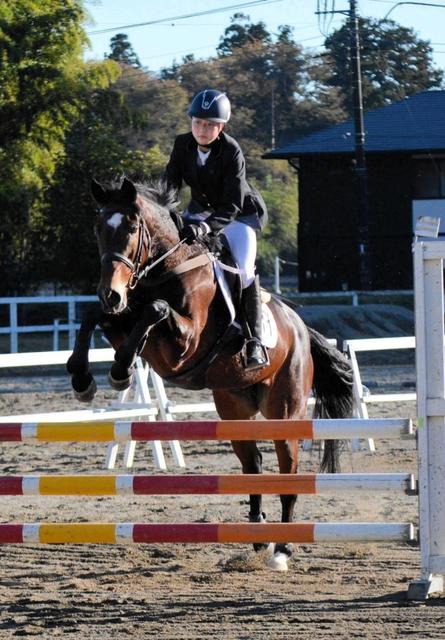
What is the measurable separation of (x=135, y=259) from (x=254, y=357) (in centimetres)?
123

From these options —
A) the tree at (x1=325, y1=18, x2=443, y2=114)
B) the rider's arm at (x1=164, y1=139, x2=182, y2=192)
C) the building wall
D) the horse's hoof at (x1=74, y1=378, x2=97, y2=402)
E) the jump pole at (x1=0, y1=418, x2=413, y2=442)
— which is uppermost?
the tree at (x1=325, y1=18, x2=443, y2=114)

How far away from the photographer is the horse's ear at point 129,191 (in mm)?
6348

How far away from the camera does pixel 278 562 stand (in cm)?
680

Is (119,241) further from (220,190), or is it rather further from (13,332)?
(13,332)

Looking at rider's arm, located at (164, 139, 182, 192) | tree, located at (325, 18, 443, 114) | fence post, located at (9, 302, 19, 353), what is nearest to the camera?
rider's arm, located at (164, 139, 182, 192)

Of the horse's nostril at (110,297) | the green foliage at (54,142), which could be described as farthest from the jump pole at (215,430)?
the green foliage at (54,142)

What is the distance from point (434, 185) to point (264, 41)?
42.7m

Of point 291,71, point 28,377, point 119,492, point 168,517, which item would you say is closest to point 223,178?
point 119,492

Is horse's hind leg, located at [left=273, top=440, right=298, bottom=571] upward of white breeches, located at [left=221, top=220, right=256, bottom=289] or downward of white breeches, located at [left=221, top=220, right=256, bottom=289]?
downward

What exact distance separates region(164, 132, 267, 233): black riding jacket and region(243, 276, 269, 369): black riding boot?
483 mm

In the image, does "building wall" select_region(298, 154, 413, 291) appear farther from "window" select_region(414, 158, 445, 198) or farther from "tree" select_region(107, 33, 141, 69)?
"tree" select_region(107, 33, 141, 69)

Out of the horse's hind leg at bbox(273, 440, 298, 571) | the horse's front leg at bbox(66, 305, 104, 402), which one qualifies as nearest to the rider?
the horse's hind leg at bbox(273, 440, 298, 571)

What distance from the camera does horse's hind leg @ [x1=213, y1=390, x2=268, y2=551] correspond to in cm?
759

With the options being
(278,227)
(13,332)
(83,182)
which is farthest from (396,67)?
(13,332)
